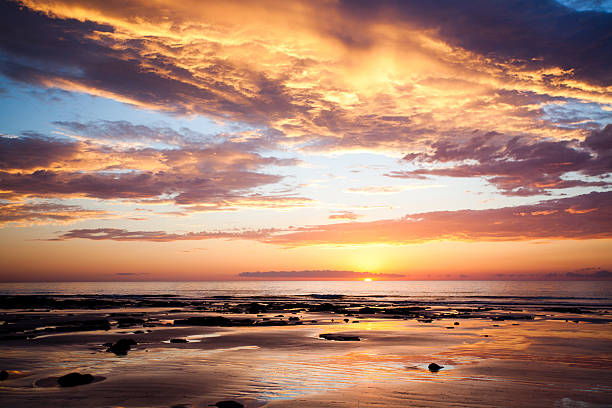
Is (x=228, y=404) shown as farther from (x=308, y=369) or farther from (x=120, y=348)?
(x=120, y=348)

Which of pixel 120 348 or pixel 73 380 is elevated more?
pixel 73 380

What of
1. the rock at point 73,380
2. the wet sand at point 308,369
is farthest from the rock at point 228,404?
the rock at point 73,380

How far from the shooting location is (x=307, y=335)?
108ft

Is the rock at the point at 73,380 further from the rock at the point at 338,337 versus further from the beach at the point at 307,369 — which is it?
the rock at the point at 338,337

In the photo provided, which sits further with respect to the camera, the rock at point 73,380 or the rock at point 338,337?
the rock at point 338,337

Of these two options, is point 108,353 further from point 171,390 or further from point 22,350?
point 171,390

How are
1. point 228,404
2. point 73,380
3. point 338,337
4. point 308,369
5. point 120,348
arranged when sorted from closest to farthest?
point 228,404
point 73,380
point 308,369
point 120,348
point 338,337

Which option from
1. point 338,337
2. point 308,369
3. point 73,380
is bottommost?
point 338,337

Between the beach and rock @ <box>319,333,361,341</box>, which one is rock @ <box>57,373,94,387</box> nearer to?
the beach

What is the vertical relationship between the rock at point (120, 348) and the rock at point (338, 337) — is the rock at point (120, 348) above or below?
above

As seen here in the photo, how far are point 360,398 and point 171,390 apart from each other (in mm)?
7022

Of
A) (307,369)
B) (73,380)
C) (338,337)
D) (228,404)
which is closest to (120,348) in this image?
(73,380)

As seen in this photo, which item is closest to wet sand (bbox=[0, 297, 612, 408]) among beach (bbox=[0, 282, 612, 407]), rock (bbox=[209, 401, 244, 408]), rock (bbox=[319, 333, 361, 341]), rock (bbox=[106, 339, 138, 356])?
beach (bbox=[0, 282, 612, 407])

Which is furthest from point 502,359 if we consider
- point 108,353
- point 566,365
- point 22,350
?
point 22,350
